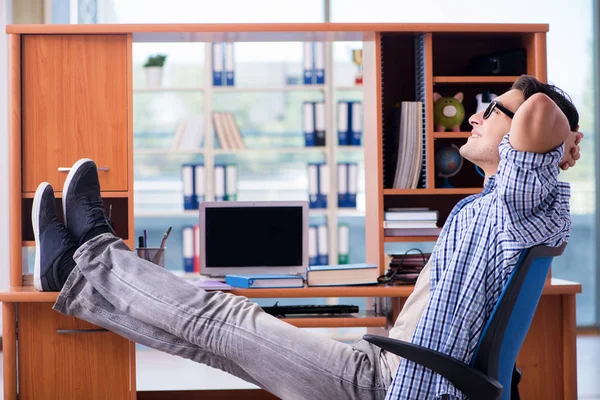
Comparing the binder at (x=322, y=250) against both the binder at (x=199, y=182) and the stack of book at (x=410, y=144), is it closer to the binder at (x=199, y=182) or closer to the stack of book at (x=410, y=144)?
the binder at (x=199, y=182)

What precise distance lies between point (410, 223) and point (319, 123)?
172 cm

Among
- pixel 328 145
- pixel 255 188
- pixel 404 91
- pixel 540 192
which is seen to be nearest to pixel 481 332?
pixel 540 192

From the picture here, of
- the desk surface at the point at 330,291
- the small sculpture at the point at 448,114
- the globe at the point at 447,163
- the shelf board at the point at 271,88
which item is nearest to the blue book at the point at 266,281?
the desk surface at the point at 330,291

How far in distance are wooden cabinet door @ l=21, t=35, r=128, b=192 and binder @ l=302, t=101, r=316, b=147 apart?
5.81 ft

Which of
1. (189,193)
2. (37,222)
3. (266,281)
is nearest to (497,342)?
(266,281)

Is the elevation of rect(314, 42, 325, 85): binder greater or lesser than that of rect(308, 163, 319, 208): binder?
greater

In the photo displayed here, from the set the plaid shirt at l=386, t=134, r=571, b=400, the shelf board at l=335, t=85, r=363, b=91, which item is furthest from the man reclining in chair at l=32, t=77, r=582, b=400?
the shelf board at l=335, t=85, r=363, b=91

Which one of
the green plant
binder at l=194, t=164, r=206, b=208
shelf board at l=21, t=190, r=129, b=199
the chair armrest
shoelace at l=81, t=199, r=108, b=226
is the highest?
the green plant

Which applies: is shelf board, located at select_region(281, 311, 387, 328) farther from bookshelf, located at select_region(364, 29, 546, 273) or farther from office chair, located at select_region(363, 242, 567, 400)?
office chair, located at select_region(363, 242, 567, 400)

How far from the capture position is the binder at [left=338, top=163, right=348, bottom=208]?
432 cm

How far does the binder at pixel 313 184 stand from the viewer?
4.30m

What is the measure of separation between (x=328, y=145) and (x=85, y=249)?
2.33m

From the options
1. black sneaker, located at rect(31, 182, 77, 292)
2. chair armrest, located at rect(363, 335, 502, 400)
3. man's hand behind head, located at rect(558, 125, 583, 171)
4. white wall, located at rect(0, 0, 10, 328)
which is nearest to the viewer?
chair armrest, located at rect(363, 335, 502, 400)

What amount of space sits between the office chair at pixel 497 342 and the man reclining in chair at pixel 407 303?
0.05m
